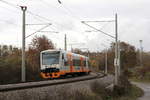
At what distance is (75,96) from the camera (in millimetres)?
16484

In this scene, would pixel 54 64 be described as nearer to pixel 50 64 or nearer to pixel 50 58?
pixel 50 64

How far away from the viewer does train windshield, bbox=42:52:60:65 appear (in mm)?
29237

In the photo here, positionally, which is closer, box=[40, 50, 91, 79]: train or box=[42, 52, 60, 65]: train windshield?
box=[40, 50, 91, 79]: train

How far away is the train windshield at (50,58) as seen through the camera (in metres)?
29.2

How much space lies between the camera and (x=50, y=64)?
2917cm

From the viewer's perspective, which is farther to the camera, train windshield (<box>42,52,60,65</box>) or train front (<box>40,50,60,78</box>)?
train windshield (<box>42,52,60,65</box>)

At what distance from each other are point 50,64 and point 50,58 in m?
0.71

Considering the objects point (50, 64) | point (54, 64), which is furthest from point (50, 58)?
point (54, 64)

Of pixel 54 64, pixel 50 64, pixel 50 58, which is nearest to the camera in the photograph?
pixel 54 64

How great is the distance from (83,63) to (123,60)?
41574mm

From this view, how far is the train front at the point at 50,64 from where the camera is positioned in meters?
28.9

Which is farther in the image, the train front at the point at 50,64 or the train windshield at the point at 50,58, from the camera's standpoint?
the train windshield at the point at 50,58

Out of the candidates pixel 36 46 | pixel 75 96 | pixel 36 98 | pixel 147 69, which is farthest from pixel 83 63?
pixel 147 69

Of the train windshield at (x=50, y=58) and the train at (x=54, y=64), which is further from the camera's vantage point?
the train windshield at (x=50, y=58)
